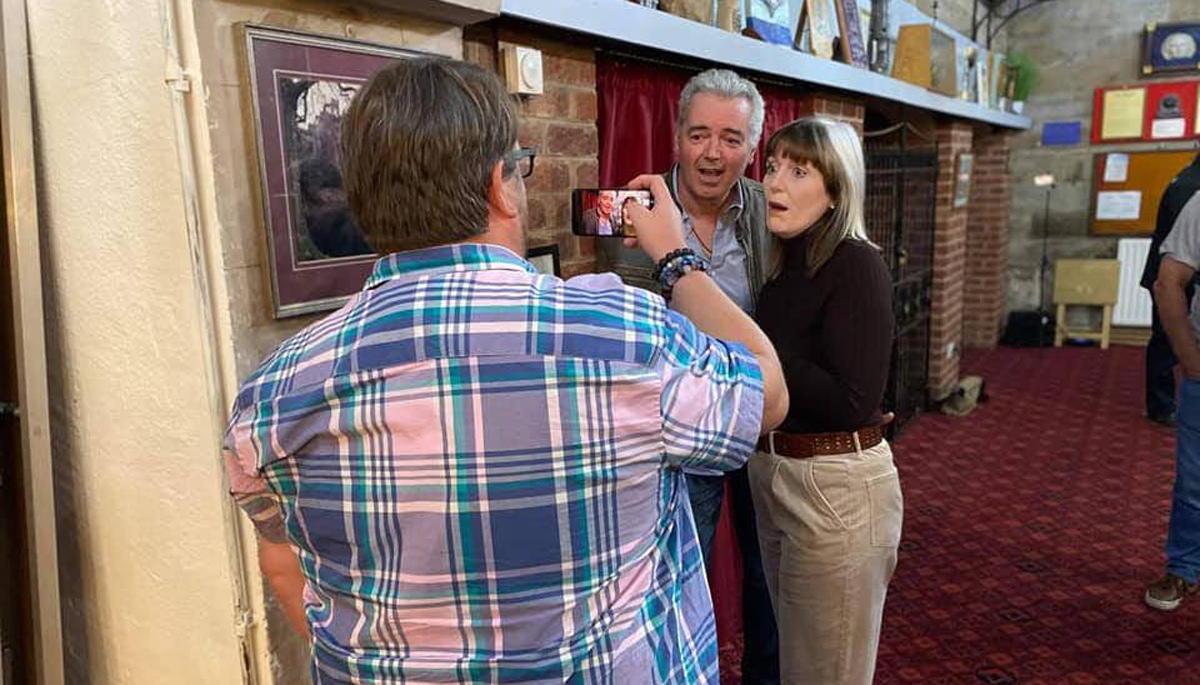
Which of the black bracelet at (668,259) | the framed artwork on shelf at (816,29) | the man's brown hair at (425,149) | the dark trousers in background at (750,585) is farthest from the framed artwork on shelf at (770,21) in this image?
the man's brown hair at (425,149)

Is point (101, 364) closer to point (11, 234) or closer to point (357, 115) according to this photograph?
point (11, 234)

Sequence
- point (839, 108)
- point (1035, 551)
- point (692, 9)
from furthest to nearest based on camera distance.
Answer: point (839, 108) < point (1035, 551) < point (692, 9)

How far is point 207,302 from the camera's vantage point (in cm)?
129

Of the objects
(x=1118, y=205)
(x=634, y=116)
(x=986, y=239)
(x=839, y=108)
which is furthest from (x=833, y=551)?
(x=1118, y=205)

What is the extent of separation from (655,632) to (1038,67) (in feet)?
27.2

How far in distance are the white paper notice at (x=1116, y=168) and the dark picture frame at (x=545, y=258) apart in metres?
7.17

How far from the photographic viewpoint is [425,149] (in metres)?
0.80

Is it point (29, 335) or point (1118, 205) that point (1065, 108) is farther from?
point (29, 335)

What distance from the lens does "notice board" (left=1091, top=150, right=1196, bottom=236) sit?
7133mm

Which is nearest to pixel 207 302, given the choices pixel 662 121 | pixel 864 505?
pixel 864 505

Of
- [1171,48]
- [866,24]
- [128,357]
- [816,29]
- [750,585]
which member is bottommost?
[750,585]

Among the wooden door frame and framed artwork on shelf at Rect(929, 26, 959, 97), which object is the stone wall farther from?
the wooden door frame

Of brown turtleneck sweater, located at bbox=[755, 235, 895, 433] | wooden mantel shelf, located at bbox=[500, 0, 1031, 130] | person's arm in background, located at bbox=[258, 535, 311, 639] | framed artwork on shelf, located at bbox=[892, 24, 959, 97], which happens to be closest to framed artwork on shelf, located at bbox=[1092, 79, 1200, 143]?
framed artwork on shelf, located at bbox=[892, 24, 959, 97]

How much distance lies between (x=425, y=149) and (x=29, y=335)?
3.69ft
